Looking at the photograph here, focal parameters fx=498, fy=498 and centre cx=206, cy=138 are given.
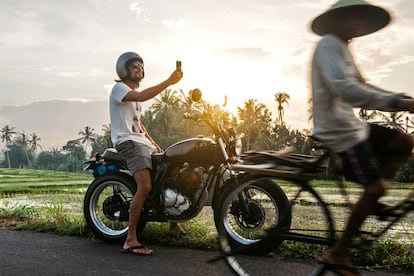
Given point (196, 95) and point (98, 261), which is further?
point (98, 261)

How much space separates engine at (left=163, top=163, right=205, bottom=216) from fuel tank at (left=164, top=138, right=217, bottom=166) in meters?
0.10

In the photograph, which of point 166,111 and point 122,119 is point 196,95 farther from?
point 166,111

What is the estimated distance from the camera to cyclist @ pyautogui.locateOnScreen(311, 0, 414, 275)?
2.80 metres

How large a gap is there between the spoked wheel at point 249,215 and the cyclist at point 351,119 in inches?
20.7

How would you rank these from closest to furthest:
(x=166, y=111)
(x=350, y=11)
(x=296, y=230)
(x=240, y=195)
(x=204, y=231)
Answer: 1. (x=350, y=11)
2. (x=296, y=230)
3. (x=240, y=195)
4. (x=204, y=231)
5. (x=166, y=111)

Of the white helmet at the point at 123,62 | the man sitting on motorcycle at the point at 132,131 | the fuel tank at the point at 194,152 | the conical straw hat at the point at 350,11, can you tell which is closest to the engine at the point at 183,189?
the fuel tank at the point at 194,152

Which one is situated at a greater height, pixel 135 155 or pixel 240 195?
pixel 135 155

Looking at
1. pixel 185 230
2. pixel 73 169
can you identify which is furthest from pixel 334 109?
pixel 73 169

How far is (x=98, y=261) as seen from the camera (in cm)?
456

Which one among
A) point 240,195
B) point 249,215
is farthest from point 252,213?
point 240,195

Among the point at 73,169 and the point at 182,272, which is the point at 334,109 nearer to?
the point at 182,272

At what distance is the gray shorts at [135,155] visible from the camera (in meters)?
5.07

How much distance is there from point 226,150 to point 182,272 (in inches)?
51.7

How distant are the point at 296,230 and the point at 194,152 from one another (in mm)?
2022
